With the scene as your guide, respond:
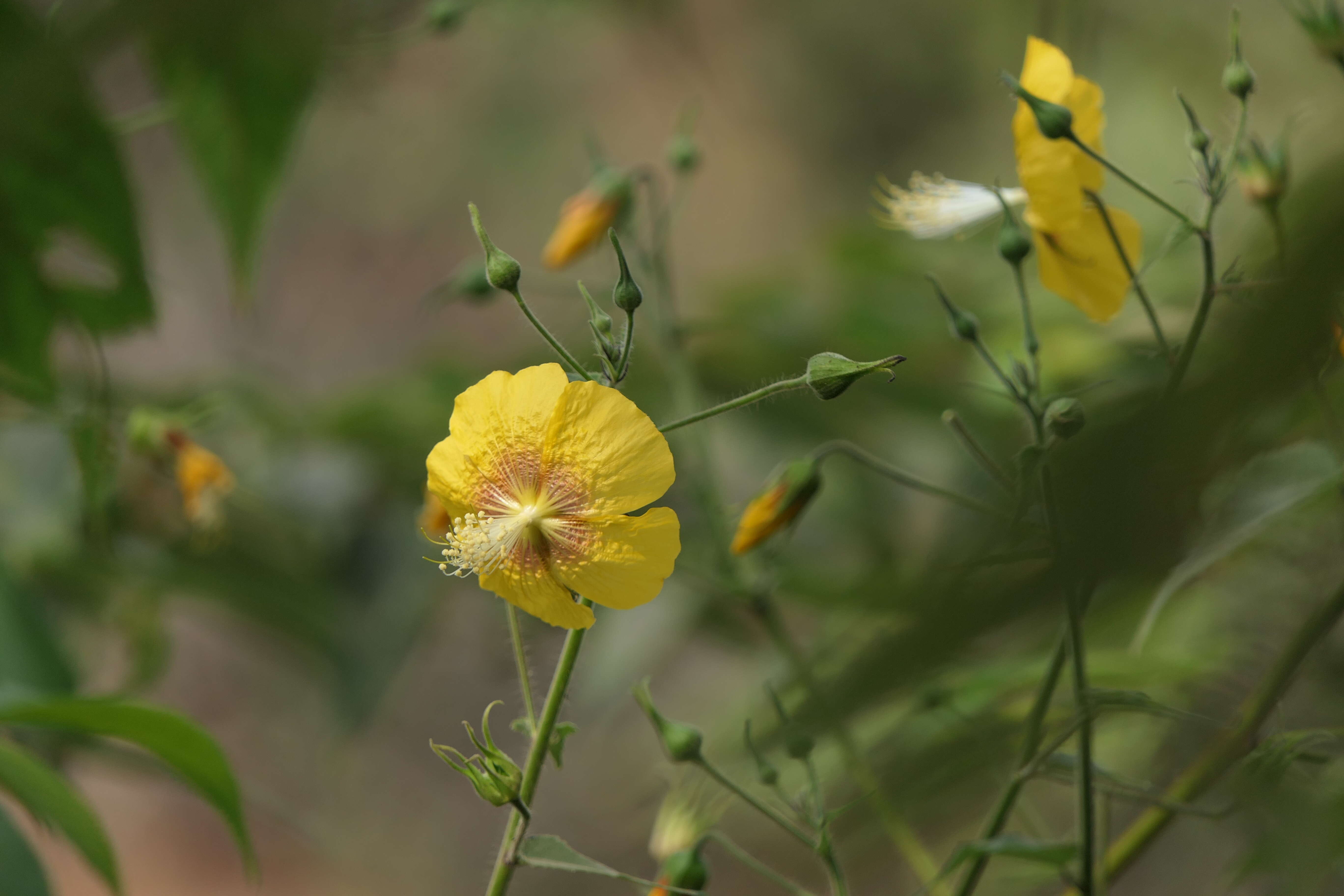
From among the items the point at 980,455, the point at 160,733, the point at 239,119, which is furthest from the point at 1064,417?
the point at 239,119

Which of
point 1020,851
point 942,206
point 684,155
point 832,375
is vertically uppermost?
point 684,155

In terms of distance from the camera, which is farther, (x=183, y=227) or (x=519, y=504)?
(x=183, y=227)

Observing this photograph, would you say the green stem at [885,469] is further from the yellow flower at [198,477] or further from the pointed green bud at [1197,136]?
the yellow flower at [198,477]

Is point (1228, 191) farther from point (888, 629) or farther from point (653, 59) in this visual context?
point (653, 59)

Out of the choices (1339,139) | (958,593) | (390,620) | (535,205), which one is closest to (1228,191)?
(1339,139)

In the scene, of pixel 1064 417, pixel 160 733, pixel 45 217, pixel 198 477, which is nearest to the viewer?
pixel 1064 417

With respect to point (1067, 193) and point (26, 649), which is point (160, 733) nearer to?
point (26, 649)

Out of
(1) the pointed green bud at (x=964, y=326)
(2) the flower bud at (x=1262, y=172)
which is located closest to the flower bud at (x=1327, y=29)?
(2) the flower bud at (x=1262, y=172)
